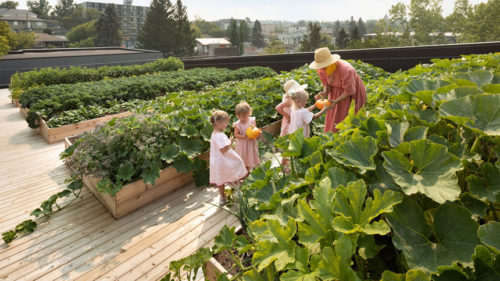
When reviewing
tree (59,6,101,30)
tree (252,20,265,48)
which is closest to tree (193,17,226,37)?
tree (252,20,265,48)

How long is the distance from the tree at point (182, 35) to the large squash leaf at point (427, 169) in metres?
48.2

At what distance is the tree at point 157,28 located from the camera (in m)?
44.0

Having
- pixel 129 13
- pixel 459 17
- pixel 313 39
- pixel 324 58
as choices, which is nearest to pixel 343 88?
pixel 324 58

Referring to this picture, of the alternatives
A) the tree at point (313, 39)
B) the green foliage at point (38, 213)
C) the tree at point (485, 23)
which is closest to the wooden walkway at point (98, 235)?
the green foliage at point (38, 213)

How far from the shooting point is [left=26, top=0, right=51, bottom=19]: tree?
87.1 metres

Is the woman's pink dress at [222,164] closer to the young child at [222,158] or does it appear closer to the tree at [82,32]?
the young child at [222,158]

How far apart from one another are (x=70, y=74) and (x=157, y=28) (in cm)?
3730

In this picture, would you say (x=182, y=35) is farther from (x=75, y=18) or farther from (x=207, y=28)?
(x=207, y=28)

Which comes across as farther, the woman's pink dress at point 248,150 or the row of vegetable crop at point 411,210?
the woman's pink dress at point 248,150

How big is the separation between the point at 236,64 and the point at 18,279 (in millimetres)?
14573

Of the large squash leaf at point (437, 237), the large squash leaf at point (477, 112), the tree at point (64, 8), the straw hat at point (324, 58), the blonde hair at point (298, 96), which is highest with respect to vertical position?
the tree at point (64, 8)

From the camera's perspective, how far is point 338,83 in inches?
146

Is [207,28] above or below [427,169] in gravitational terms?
Answer: above

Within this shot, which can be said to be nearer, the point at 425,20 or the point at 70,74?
the point at 70,74
